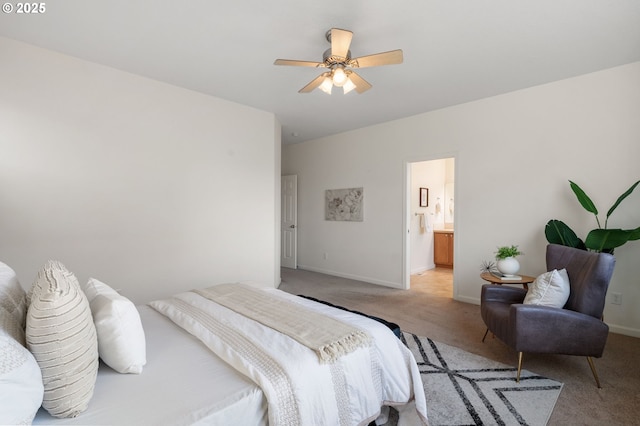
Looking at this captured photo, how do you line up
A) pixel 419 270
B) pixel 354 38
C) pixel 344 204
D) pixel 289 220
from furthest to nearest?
pixel 289 220
pixel 419 270
pixel 344 204
pixel 354 38

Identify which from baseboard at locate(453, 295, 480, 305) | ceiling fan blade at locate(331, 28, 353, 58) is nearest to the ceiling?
ceiling fan blade at locate(331, 28, 353, 58)

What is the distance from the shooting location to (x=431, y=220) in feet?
21.5

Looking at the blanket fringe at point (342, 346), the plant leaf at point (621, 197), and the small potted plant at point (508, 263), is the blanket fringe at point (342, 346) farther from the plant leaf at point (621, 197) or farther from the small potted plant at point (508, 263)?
the plant leaf at point (621, 197)

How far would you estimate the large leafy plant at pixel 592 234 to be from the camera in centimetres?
273

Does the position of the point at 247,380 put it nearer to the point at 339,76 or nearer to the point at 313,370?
the point at 313,370

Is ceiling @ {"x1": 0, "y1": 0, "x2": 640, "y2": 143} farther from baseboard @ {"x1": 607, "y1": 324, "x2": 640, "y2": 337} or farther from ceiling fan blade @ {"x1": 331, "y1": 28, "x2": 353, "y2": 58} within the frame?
baseboard @ {"x1": 607, "y1": 324, "x2": 640, "y2": 337}

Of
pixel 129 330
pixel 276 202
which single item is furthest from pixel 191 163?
pixel 129 330

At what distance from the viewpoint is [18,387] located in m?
0.83

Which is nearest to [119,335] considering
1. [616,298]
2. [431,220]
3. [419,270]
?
[616,298]

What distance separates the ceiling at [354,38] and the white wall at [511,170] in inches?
13.3

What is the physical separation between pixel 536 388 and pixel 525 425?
48 cm

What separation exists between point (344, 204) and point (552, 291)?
3.58 metres

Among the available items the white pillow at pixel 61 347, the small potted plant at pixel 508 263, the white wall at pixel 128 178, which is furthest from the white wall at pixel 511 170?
the white pillow at pixel 61 347

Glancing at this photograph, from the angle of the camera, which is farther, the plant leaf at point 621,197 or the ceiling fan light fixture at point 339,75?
the plant leaf at point 621,197
